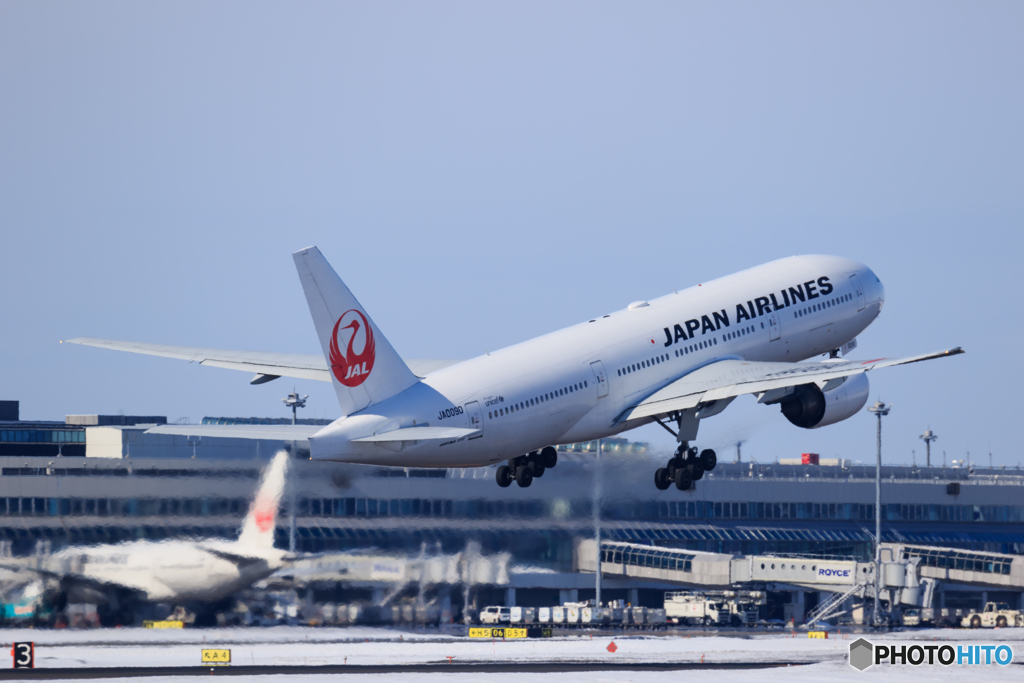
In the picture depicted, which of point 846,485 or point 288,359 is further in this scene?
point 846,485

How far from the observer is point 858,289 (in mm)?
56781

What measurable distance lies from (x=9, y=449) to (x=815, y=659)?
57900 mm

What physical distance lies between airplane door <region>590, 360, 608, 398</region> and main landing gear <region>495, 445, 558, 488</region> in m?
3.63

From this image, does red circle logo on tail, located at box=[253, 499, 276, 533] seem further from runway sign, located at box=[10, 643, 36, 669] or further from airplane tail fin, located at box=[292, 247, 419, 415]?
airplane tail fin, located at box=[292, 247, 419, 415]

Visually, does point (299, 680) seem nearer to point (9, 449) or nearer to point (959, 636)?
point (959, 636)

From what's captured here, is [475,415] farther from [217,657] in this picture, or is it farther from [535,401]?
[217,657]

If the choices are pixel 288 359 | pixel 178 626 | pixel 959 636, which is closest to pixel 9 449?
pixel 178 626

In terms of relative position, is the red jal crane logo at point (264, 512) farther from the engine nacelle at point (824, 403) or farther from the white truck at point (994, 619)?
the white truck at point (994, 619)

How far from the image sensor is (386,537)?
62750 mm

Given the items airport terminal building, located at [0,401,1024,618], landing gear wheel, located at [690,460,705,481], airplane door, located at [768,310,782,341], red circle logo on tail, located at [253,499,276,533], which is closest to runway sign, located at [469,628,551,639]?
airport terminal building, located at [0,401,1024,618]

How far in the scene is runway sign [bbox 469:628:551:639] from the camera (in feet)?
235

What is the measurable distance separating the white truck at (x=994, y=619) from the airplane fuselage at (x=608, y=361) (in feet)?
134

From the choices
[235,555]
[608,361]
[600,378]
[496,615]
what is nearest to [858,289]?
[608,361]

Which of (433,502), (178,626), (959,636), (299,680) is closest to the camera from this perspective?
(299,680)
